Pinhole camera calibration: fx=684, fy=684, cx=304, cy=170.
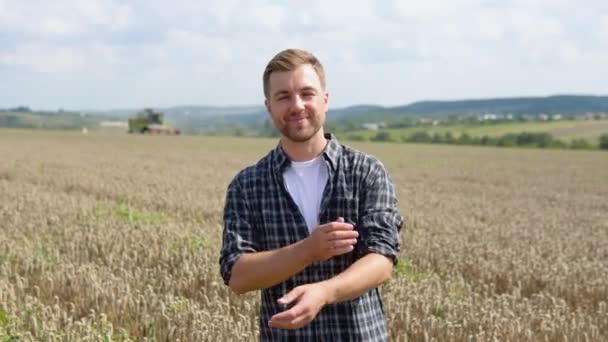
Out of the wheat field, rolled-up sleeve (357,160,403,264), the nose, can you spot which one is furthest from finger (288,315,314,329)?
the wheat field

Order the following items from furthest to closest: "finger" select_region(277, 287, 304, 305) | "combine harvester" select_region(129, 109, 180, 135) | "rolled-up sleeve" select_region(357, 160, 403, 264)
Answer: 1. "combine harvester" select_region(129, 109, 180, 135)
2. "rolled-up sleeve" select_region(357, 160, 403, 264)
3. "finger" select_region(277, 287, 304, 305)

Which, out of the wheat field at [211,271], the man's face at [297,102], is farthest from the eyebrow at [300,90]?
the wheat field at [211,271]

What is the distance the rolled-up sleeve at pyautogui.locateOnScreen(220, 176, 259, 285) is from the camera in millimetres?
2553

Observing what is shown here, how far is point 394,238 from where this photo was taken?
2525 millimetres

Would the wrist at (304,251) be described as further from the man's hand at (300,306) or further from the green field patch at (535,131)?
the green field patch at (535,131)

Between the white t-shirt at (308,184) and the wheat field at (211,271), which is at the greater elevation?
the white t-shirt at (308,184)

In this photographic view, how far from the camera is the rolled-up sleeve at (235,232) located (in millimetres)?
2553

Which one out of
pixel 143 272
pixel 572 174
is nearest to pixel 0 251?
pixel 143 272

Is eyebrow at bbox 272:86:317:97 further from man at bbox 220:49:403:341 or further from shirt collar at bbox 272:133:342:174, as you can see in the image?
shirt collar at bbox 272:133:342:174

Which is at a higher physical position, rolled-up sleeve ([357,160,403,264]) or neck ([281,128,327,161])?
neck ([281,128,327,161])

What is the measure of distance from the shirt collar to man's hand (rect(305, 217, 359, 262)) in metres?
0.40

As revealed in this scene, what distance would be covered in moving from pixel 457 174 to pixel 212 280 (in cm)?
2179

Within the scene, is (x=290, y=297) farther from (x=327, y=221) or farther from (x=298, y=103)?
(x=298, y=103)

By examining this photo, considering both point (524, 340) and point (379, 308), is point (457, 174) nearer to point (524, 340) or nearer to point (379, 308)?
point (524, 340)
